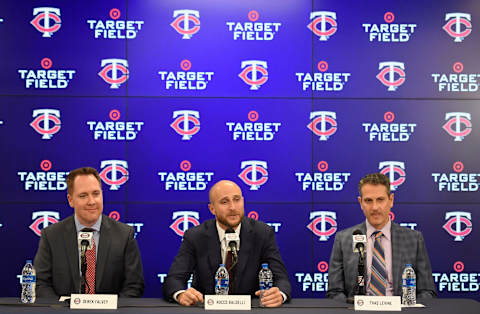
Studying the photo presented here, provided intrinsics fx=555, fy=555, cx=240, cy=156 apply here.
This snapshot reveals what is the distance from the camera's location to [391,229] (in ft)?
11.6

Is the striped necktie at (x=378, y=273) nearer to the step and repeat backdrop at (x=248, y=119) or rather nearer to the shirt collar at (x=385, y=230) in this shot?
the shirt collar at (x=385, y=230)

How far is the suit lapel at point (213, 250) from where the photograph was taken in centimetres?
345

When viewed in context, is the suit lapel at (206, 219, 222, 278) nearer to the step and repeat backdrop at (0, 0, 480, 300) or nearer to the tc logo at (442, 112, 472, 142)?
the step and repeat backdrop at (0, 0, 480, 300)

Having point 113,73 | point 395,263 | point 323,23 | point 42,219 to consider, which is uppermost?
point 323,23

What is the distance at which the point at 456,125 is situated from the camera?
4824 mm

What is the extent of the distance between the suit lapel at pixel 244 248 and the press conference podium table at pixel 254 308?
428mm

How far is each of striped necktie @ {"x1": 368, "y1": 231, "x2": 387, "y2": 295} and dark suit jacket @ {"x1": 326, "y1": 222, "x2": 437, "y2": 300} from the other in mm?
103

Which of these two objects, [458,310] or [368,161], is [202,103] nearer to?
[368,161]

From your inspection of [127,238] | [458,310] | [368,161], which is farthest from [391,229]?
[127,238]

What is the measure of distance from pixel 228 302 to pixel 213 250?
75 centimetres

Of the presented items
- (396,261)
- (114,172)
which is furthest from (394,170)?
(114,172)

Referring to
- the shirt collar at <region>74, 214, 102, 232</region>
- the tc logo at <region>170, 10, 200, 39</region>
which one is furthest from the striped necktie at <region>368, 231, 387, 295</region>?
the tc logo at <region>170, 10, 200, 39</region>

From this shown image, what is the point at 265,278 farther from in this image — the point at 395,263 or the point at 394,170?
the point at 394,170

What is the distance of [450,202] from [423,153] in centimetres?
48
